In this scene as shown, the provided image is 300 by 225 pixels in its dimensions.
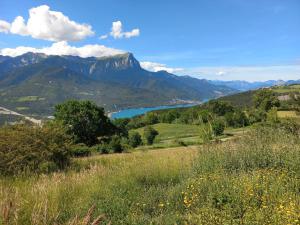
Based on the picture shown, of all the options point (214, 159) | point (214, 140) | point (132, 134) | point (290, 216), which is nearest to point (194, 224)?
point (290, 216)

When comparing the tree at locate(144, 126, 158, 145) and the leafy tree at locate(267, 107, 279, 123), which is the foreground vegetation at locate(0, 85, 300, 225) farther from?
the tree at locate(144, 126, 158, 145)

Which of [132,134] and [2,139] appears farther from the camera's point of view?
[132,134]

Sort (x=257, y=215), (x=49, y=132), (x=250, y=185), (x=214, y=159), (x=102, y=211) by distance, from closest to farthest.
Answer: (x=257, y=215) → (x=102, y=211) → (x=250, y=185) → (x=214, y=159) → (x=49, y=132)

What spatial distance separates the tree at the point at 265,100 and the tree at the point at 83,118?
5629 centimetres

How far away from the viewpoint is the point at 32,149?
11.7 metres

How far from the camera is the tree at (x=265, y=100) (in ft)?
317

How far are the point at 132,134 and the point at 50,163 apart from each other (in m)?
55.6

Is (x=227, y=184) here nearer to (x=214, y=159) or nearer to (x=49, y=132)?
(x=214, y=159)

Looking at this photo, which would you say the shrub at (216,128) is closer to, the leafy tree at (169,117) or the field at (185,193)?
the field at (185,193)

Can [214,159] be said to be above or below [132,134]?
above

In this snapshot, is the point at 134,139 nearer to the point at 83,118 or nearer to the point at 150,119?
the point at 83,118

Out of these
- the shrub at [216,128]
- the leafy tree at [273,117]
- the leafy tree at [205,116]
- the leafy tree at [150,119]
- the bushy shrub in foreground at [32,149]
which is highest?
the leafy tree at [205,116]

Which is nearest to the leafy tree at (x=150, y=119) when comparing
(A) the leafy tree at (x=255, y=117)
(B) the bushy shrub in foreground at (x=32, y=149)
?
(A) the leafy tree at (x=255, y=117)

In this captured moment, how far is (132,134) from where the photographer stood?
6700 cm
